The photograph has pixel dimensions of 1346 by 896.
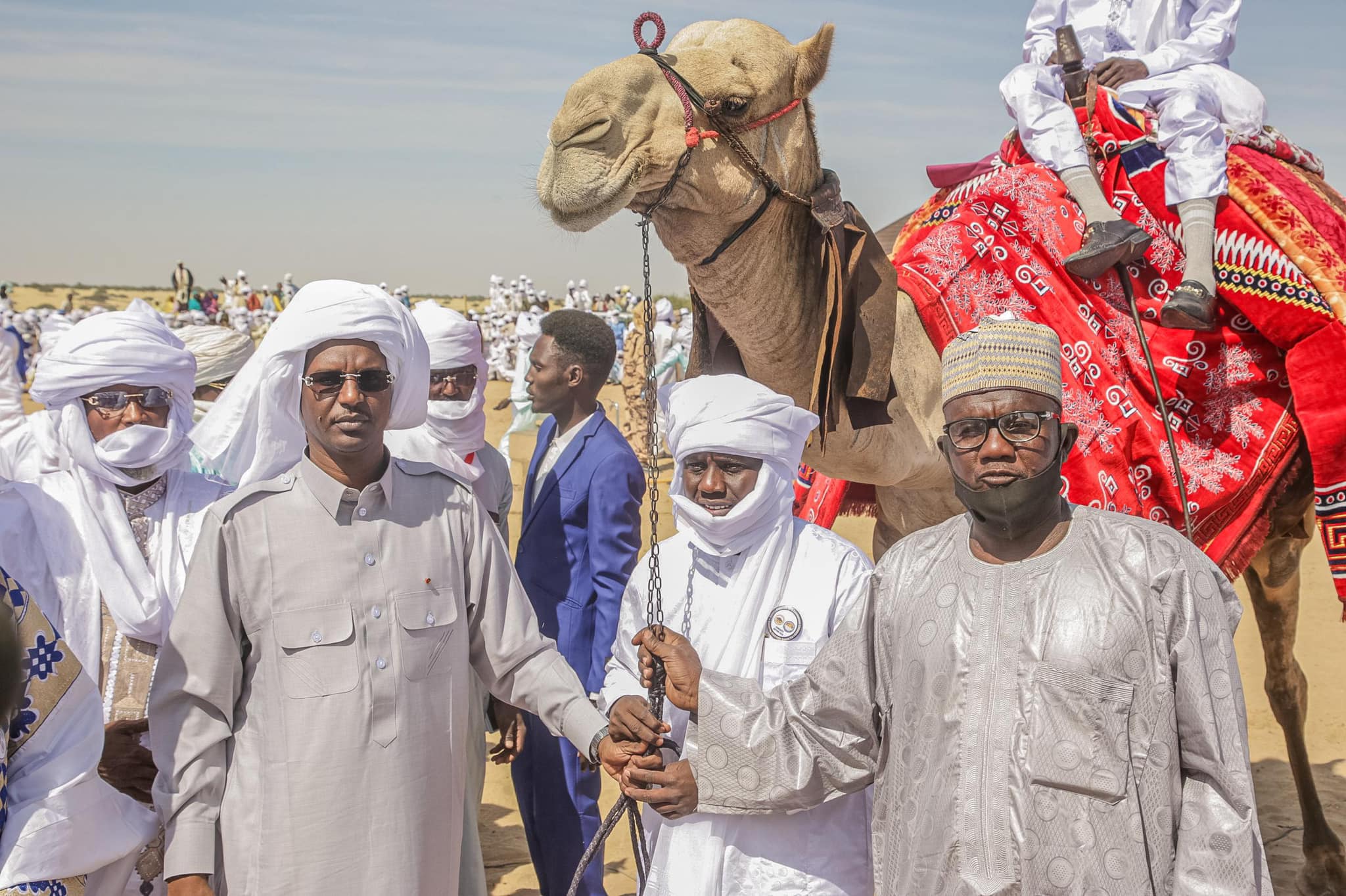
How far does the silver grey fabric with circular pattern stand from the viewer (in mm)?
2301

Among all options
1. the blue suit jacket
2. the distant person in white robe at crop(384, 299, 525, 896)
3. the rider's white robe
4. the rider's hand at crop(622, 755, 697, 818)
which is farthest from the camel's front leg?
the rider's hand at crop(622, 755, 697, 818)

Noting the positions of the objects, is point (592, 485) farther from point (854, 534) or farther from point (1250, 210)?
point (854, 534)

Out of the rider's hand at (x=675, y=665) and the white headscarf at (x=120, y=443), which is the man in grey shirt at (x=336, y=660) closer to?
the rider's hand at (x=675, y=665)

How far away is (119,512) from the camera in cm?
344

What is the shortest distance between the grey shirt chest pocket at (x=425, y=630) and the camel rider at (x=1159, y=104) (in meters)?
2.46

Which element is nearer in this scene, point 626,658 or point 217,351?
point 626,658

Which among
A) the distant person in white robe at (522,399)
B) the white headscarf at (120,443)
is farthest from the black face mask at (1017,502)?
the distant person in white robe at (522,399)

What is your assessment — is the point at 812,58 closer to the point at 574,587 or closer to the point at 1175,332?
the point at 1175,332

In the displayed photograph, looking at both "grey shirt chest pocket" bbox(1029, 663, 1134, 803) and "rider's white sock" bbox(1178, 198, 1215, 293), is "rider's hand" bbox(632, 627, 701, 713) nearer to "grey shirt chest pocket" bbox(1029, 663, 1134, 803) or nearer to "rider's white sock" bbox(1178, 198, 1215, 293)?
"grey shirt chest pocket" bbox(1029, 663, 1134, 803)

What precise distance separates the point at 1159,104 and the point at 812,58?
5.00 ft

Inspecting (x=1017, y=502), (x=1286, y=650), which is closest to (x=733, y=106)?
(x=1017, y=502)

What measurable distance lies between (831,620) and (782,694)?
1.23 ft

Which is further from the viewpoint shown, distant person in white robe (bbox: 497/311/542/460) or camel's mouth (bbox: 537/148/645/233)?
distant person in white robe (bbox: 497/311/542/460)

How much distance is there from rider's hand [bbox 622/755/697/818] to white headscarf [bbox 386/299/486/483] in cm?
210
